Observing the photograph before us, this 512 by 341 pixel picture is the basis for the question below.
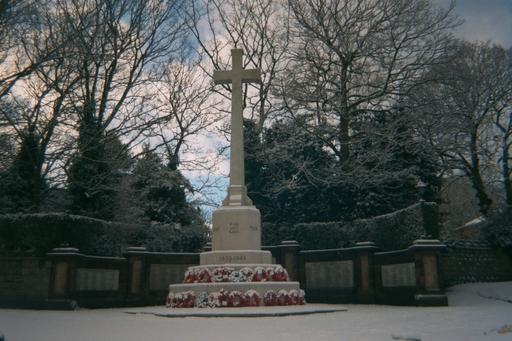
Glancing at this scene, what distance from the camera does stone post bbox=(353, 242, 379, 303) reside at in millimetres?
16531

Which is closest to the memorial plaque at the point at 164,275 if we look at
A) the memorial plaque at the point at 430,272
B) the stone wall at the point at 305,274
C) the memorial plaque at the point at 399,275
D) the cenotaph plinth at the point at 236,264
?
the stone wall at the point at 305,274

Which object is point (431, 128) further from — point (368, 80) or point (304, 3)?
point (304, 3)

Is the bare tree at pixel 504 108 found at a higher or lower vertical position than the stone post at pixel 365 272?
higher

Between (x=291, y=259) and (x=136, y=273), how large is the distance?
6.03 metres

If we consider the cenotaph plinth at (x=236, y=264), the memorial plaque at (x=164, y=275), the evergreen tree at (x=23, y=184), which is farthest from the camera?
the evergreen tree at (x=23, y=184)

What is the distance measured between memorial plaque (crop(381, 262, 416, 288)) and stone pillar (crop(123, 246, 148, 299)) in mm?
8977

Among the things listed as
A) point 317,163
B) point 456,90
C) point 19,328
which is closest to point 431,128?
point 456,90

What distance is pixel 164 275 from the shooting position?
1859 centimetres

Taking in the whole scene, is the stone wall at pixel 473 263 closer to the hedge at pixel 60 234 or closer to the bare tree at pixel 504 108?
the bare tree at pixel 504 108

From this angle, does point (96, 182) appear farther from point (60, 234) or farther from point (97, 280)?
point (97, 280)

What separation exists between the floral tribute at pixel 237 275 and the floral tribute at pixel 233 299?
0.56m

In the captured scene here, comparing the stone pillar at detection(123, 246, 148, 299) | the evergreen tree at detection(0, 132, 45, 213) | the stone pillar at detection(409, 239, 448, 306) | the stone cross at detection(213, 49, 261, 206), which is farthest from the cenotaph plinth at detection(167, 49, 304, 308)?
the evergreen tree at detection(0, 132, 45, 213)

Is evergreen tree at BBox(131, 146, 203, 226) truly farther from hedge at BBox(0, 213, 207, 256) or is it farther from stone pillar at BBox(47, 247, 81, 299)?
stone pillar at BBox(47, 247, 81, 299)

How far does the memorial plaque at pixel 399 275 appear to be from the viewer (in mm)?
14609
